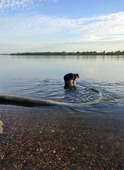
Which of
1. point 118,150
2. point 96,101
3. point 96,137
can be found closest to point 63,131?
point 96,137

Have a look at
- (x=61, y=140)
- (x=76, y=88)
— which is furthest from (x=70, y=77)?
(x=61, y=140)

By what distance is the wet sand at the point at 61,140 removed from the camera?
4.13m

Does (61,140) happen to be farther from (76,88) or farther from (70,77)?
(76,88)

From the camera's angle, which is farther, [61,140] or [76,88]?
[76,88]

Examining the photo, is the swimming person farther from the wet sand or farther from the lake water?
the wet sand

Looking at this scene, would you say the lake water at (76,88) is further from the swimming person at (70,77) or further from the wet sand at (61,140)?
the wet sand at (61,140)

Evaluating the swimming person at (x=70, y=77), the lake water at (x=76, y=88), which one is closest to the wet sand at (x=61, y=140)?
the lake water at (x=76, y=88)

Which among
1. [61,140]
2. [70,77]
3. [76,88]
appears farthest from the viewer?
[76,88]

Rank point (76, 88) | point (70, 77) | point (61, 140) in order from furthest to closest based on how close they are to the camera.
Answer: point (76, 88), point (70, 77), point (61, 140)

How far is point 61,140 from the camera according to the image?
525 cm

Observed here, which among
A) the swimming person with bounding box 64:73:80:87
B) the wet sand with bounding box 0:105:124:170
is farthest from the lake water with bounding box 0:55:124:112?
the wet sand with bounding box 0:105:124:170

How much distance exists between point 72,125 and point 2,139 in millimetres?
3444

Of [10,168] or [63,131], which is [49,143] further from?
[10,168]

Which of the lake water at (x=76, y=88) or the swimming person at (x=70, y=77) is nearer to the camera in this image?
the lake water at (x=76, y=88)
